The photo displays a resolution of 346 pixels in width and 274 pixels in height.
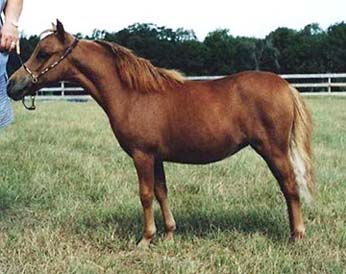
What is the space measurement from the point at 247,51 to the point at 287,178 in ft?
98.8

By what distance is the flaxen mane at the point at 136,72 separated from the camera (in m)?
4.54

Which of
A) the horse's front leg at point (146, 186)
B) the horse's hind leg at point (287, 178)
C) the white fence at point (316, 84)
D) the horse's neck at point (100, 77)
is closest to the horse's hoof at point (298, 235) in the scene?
the horse's hind leg at point (287, 178)

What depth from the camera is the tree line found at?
3209 cm

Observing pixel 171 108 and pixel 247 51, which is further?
pixel 247 51

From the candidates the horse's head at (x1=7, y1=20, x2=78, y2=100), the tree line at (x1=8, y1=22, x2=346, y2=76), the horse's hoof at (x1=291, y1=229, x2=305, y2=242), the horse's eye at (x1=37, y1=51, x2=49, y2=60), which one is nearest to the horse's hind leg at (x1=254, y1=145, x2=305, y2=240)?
the horse's hoof at (x1=291, y1=229, x2=305, y2=242)

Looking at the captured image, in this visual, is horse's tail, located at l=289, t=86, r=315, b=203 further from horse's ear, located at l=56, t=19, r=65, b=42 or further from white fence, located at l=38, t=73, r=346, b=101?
white fence, located at l=38, t=73, r=346, b=101

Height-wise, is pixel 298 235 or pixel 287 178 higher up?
pixel 287 178

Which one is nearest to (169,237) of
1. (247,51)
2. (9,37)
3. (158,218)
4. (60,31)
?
(158,218)

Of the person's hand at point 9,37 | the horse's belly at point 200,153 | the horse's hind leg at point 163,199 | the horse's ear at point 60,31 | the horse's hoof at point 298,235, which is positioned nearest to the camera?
the person's hand at point 9,37

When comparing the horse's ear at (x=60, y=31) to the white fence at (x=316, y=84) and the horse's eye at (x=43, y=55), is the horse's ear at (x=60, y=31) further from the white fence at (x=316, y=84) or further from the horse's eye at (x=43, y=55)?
the white fence at (x=316, y=84)

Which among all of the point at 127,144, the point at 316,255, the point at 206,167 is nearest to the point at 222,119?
the point at 127,144

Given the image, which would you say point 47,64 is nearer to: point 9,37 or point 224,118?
point 9,37

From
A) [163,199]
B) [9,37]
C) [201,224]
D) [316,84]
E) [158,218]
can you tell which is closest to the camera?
[9,37]

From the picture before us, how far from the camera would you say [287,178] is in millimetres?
4520
